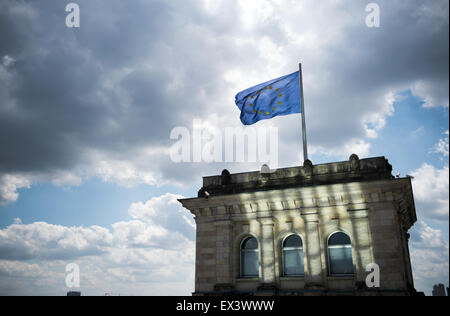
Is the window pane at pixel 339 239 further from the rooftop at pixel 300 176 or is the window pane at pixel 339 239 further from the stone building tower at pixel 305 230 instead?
the rooftop at pixel 300 176

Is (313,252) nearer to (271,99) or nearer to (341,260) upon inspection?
(341,260)

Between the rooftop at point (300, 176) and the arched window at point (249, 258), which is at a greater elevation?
the rooftop at point (300, 176)

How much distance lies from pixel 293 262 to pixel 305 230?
7.53ft

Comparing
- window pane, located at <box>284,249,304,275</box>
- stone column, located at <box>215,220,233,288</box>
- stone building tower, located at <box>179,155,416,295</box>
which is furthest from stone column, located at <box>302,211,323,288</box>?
stone column, located at <box>215,220,233,288</box>

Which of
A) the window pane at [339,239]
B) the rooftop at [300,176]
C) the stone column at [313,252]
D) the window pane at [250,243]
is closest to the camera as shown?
the stone column at [313,252]

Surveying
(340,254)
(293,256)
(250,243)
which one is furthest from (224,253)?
(340,254)

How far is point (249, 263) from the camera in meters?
25.5

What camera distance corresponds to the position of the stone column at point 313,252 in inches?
901

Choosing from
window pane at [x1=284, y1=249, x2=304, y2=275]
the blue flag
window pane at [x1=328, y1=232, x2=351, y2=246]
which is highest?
the blue flag

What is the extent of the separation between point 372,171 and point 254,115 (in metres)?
9.47

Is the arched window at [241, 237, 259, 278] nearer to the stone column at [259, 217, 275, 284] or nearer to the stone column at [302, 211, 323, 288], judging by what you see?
the stone column at [259, 217, 275, 284]

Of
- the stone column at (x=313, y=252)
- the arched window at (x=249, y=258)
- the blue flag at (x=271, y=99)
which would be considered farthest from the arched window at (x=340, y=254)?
the blue flag at (x=271, y=99)

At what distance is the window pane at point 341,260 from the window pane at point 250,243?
5.01 m

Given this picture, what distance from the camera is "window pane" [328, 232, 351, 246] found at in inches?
920
